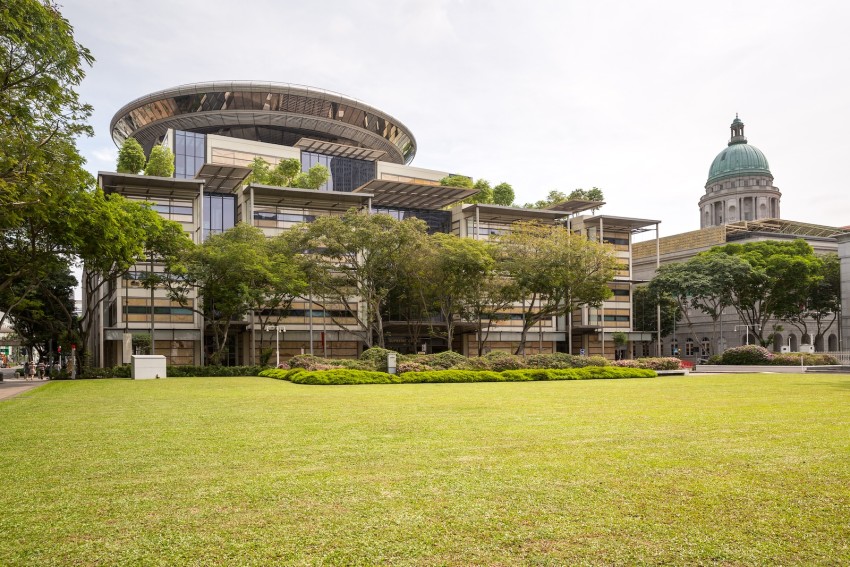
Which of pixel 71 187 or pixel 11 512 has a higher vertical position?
pixel 71 187

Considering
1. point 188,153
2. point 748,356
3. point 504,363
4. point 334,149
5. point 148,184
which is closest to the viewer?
point 504,363

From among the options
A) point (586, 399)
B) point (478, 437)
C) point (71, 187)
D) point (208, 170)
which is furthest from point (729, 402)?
point (208, 170)

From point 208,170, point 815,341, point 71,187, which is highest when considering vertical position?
point 208,170

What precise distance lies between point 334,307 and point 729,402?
43.1 meters

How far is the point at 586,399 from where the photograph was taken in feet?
61.1

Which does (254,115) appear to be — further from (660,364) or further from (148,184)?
(660,364)

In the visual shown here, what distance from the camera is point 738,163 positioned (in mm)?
122812

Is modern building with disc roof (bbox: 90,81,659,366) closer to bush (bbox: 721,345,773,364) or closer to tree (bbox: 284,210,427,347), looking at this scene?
tree (bbox: 284,210,427,347)

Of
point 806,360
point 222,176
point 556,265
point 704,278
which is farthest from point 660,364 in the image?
point 222,176

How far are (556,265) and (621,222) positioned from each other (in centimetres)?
2921

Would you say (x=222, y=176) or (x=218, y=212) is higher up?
(x=222, y=176)

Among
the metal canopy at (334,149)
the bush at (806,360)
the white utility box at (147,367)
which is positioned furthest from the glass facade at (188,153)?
the bush at (806,360)

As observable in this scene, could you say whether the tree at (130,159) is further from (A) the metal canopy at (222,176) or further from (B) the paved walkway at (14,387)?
(B) the paved walkway at (14,387)

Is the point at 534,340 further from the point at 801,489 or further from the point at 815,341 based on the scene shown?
the point at 801,489
